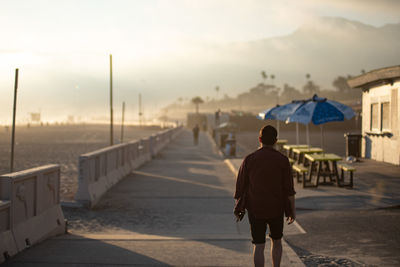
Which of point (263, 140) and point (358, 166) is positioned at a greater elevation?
point (263, 140)

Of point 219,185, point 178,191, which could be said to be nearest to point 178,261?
point 178,191

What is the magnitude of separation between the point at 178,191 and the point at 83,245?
732 cm

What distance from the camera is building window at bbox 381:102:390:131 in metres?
20.3

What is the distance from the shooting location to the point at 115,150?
52.5ft

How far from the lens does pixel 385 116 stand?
20547 millimetres

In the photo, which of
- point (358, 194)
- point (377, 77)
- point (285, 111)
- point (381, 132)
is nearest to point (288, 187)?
point (358, 194)

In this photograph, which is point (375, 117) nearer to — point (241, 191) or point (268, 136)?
point (268, 136)

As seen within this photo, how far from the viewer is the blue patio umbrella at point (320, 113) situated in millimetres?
14102

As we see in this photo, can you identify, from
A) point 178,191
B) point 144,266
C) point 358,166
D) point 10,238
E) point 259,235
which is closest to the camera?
point 259,235

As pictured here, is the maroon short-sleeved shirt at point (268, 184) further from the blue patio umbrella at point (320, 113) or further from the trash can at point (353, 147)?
the trash can at point (353, 147)

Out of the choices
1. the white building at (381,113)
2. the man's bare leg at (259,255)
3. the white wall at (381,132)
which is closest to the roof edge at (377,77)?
the white building at (381,113)

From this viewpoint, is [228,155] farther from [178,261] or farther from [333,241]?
[178,261]

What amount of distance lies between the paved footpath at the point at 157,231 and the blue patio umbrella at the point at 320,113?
3.06 m

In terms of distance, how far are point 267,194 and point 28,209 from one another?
3783mm
